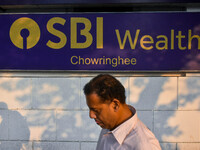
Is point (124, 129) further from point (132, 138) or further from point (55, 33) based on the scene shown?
point (55, 33)

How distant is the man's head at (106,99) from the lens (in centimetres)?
138

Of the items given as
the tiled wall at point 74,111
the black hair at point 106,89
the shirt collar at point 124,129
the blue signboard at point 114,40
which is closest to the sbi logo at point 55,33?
the blue signboard at point 114,40

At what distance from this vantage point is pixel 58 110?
380 cm

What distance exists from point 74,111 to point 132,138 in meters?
2.61

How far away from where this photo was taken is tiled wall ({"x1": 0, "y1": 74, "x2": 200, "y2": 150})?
374 cm

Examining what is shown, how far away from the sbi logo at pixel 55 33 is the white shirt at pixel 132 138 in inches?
96.6

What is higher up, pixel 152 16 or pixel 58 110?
pixel 152 16

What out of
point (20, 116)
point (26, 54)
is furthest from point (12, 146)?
point (26, 54)

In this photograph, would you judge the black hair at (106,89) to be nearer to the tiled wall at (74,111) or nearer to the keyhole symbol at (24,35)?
the tiled wall at (74,111)

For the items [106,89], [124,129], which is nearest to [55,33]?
[106,89]

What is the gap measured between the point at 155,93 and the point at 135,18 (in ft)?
4.14

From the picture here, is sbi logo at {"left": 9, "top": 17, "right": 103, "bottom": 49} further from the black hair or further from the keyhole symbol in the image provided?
the black hair

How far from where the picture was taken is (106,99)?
1379 mm

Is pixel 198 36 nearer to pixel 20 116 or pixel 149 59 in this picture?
pixel 149 59
